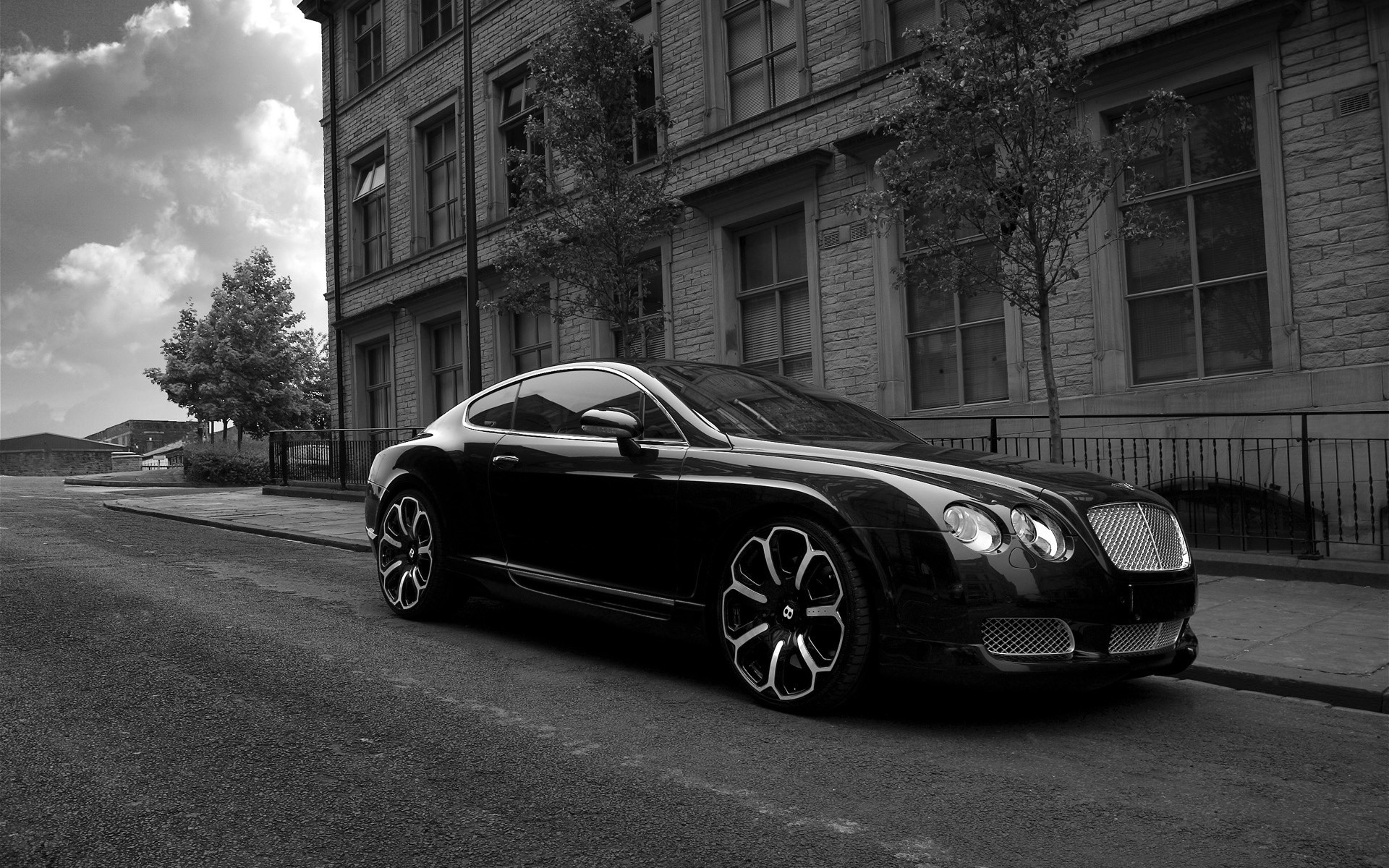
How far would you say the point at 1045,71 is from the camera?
8.49 meters

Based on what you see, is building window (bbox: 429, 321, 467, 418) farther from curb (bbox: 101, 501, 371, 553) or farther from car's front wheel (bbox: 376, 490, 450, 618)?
car's front wheel (bbox: 376, 490, 450, 618)

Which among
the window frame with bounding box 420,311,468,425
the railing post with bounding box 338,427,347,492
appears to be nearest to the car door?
the railing post with bounding box 338,427,347,492

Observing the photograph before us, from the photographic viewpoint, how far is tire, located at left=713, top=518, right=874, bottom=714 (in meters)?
4.17

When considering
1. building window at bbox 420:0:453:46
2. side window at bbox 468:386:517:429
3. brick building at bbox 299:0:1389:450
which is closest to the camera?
side window at bbox 468:386:517:429

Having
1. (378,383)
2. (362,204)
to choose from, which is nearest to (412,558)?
(378,383)

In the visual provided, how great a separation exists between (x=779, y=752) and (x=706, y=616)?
96cm

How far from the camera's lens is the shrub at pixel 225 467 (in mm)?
26609

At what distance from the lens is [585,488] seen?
17.5ft

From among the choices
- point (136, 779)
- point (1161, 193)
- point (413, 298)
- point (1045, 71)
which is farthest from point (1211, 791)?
point (413, 298)

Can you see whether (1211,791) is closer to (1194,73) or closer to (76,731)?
(76,731)

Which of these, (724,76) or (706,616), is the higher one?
(724,76)

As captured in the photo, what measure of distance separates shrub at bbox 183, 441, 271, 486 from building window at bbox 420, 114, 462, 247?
827 centimetres

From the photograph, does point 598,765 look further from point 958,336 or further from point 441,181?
point 441,181

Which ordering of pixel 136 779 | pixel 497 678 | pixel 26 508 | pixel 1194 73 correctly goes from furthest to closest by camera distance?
pixel 26 508
pixel 1194 73
pixel 497 678
pixel 136 779
